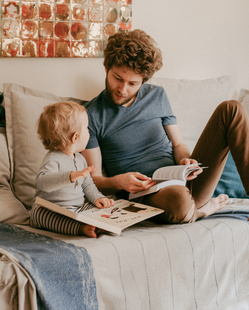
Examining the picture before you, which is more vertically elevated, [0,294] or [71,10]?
[71,10]

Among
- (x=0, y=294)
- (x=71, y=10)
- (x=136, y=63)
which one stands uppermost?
(x=71, y=10)

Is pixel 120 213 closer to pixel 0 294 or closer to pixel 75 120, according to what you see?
pixel 75 120

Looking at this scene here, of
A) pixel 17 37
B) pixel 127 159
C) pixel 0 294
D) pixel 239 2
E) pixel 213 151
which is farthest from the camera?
pixel 239 2

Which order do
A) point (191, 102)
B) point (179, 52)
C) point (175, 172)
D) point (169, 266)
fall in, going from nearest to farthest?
point (169, 266) < point (175, 172) < point (191, 102) < point (179, 52)

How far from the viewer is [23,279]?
1134mm

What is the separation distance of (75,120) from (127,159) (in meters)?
0.44

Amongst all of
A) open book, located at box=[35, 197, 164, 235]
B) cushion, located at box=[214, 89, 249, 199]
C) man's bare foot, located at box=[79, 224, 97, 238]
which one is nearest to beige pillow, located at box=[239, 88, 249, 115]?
cushion, located at box=[214, 89, 249, 199]

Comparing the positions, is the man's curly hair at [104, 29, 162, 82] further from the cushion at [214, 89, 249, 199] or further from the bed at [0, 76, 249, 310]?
the cushion at [214, 89, 249, 199]

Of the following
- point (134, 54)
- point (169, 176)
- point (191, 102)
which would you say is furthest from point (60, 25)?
point (169, 176)

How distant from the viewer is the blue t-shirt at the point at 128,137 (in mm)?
1921

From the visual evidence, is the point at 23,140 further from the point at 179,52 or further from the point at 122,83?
the point at 179,52

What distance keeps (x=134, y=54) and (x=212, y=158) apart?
1.84 ft

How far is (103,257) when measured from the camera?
4.32 ft

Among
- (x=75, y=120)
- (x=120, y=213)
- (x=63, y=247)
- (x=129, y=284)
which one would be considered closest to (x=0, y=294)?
(x=63, y=247)
